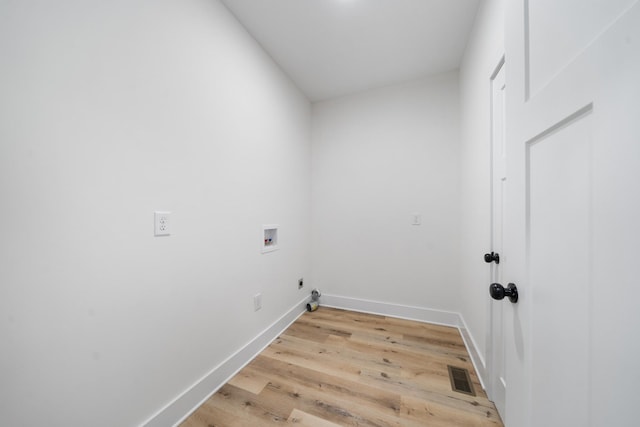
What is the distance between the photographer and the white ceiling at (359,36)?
5.18 feet

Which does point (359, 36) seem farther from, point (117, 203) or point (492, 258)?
point (117, 203)

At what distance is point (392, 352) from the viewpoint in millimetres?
1815

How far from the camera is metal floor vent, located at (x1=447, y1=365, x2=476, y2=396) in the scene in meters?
1.42

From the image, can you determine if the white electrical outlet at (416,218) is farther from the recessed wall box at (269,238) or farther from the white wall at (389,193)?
the recessed wall box at (269,238)

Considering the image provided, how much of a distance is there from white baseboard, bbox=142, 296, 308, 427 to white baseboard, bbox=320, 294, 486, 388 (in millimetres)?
803

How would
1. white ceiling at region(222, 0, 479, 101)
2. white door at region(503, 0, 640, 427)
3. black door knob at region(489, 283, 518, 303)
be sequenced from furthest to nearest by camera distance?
white ceiling at region(222, 0, 479, 101), black door knob at region(489, 283, 518, 303), white door at region(503, 0, 640, 427)

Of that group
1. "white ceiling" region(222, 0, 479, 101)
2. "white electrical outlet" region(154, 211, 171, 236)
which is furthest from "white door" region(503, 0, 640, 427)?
"white electrical outlet" region(154, 211, 171, 236)

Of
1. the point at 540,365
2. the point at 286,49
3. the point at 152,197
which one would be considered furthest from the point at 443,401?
the point at 286,49

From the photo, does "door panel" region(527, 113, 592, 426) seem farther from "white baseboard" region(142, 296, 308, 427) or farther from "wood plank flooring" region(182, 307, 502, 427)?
"white baseboard" region(142, 296, 308, 427)

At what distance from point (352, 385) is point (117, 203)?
165 cm

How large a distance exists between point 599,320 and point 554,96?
0.50 metres

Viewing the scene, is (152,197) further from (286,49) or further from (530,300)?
(286,49)

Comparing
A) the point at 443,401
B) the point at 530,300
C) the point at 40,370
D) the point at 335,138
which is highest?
the point at 335,138

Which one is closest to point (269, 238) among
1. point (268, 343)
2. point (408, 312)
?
point (268, 343)
